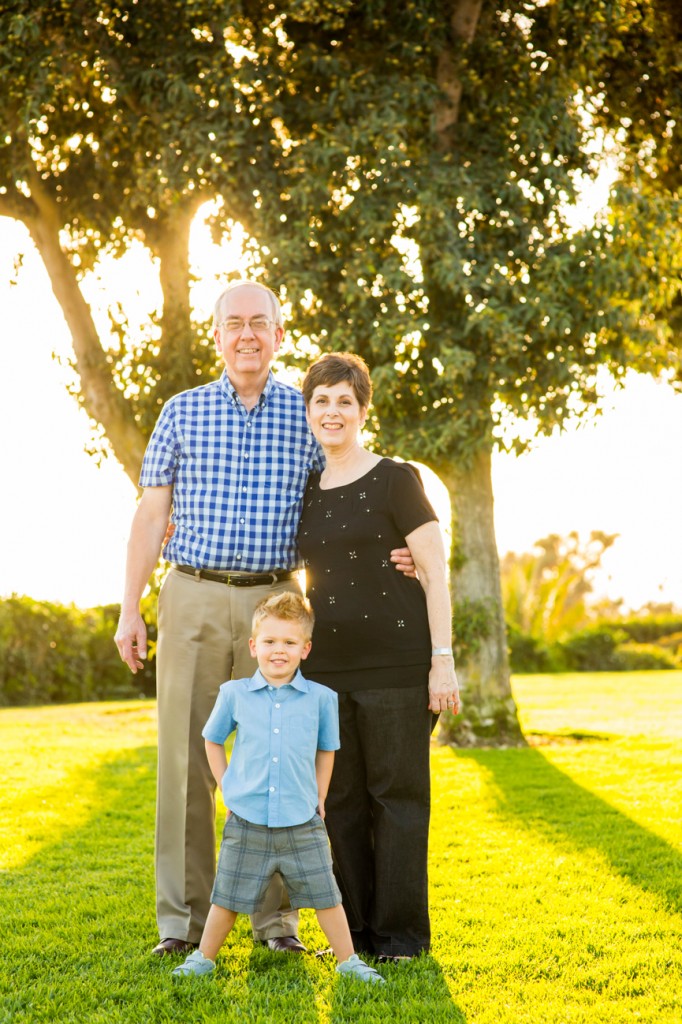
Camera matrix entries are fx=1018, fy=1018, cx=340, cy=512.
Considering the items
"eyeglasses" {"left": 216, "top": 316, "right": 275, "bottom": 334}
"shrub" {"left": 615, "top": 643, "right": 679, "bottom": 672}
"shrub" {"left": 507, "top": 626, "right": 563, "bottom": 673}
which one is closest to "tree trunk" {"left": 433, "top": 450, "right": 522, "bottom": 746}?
"eyeglasses" {"left": 216, "top": 316, "right": 275, "bottom": 334}

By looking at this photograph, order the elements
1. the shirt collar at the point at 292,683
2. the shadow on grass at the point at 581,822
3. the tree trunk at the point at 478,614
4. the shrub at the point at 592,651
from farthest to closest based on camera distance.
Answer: the shrub at the point at 592,651 < the tree trunk at the point at 478,614 < the shadow on grass at the point at 581,822 < the shirt collar at the point at 292,683

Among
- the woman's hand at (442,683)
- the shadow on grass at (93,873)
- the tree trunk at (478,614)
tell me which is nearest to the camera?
the woman's hand at (442,683)

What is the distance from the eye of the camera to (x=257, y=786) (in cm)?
352

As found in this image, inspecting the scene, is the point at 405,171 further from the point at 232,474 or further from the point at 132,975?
the point at 132,975

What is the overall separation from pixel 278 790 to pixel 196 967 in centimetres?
73

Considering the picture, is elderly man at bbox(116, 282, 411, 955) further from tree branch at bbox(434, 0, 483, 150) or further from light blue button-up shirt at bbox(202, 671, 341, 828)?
tree branch at bbox(434, 0, 483, 150)

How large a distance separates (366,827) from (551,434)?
5991 mm

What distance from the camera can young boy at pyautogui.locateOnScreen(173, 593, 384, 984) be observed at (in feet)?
11.5

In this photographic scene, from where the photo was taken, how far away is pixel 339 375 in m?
3.78

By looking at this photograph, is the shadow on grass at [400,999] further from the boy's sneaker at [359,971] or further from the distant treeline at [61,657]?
the distant treeline at [61,657]

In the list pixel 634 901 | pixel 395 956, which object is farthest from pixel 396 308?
pixel 395 956

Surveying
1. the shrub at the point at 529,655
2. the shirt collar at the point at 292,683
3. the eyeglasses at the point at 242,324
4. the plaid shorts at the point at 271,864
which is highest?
the eyeglasses at the point at 242,324

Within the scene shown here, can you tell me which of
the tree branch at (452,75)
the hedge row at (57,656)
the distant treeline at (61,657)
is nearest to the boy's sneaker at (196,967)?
the tree branch at (452,75)

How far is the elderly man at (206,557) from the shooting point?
13.0ft
